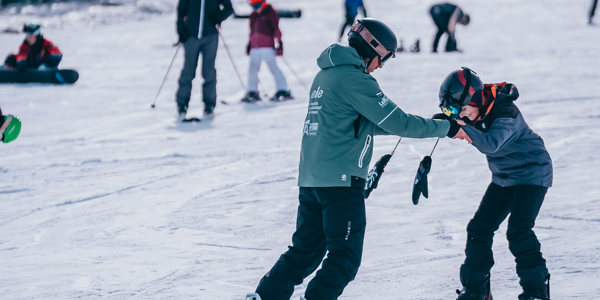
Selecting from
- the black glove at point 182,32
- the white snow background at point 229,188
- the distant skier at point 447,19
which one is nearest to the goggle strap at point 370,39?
the white snow background at point 229,188

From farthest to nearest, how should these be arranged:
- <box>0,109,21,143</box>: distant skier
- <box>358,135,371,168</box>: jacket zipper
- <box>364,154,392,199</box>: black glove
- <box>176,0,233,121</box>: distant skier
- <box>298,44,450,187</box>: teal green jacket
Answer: <box>176,0,233,121</box>: distant skier → <box>0,109,21,143</box>: distant skier → <box>364,154,392,199</box>: black glove → <box>358,135,371,168</box>: jacket zipper → <box>298,44,450,187</box>: teal green jacket

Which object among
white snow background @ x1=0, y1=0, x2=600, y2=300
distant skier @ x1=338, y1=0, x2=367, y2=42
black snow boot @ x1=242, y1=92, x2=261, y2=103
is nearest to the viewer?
white snow background @ x1=0, y1=0, x2=600, y2=300

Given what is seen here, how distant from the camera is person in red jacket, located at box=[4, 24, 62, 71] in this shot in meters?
13.0

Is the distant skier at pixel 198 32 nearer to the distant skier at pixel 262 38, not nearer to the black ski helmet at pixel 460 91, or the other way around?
the distant skier at pixel 262 38

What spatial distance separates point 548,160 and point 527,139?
0.51ft

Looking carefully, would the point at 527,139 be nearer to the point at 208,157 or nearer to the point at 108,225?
the point at 108,225

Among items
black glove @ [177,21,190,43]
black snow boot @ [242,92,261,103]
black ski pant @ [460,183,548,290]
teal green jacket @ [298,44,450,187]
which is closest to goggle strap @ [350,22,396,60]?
teal green jacket @ [298,44,450,187]

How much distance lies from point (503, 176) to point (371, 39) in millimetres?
Result: 1047

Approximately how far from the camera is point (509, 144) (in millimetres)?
4289

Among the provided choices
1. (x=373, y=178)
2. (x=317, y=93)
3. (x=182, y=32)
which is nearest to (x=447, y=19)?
(x=182, y=32)

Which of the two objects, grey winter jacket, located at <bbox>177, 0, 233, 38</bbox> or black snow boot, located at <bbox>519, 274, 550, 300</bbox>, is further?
grey winter jacket, located at <bbox>177, 0, 233, 38</bbox>

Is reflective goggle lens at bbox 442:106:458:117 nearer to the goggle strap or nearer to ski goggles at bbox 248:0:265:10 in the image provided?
the goggle strap

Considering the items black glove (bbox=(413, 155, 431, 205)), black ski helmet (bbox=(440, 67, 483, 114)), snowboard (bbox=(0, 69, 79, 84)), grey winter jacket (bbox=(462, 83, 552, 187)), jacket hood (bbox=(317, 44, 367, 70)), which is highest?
jacket hood (bbox=(317, 44, 367, 70))

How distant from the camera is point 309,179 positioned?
3.87m
